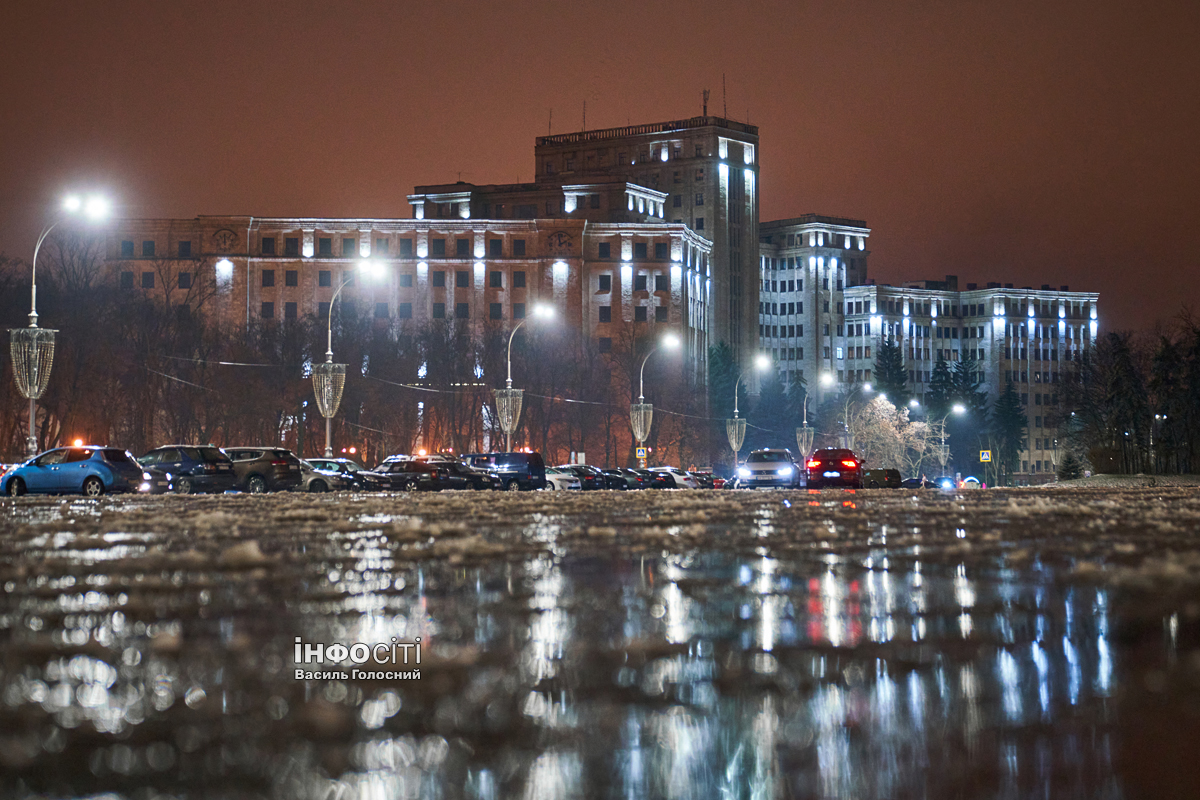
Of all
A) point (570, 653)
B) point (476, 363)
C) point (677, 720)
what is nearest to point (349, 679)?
point (570, 653)

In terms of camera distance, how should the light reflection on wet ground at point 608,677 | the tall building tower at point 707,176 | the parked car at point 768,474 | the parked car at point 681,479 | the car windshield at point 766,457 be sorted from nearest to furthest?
the light reflection on wet ground at point 608,677
the parked car at point 768,474
the car windshield at point 766,457
the parked car at point 681,479
the tall building tower at point 707,176

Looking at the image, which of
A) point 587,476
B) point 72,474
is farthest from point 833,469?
point 72,474

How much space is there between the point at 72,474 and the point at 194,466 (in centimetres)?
482

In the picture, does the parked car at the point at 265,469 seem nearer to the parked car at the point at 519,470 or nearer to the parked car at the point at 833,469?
the parked car at the point at 519,470

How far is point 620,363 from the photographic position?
11738cm

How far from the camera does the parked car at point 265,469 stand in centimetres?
4772

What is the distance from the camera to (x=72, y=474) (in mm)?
40938

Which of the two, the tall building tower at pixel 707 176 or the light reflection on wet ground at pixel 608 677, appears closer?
the light reflection on wet ground at pixel 608 677

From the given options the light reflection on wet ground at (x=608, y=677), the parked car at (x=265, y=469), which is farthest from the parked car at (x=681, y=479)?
the light reflection on wet ground at (x=608, y=677)

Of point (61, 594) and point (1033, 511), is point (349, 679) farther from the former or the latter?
point (1033, 511)

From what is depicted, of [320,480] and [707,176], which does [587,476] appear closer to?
[320,480]

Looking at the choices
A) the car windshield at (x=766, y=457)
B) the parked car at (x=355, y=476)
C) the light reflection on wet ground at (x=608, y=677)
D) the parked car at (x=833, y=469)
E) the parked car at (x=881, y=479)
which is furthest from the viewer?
the parked car at (x=881, y=479)

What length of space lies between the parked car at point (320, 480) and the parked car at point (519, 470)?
271 inches

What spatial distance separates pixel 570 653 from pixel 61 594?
15.3ft
